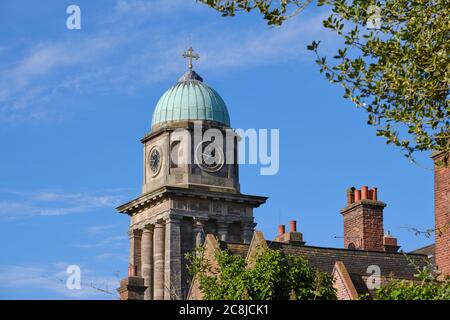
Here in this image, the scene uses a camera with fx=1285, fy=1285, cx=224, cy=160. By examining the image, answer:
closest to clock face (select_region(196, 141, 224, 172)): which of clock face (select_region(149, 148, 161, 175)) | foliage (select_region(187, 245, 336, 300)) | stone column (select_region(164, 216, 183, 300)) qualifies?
clock face (select_region(149, 148, 161, 175))

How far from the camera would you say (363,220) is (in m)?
48.0

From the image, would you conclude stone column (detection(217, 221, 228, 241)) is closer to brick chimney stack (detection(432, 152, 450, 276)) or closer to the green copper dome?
the green copper dome

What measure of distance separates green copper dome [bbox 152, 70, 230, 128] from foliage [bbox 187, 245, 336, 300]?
4449cm

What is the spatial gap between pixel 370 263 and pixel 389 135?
20.4m

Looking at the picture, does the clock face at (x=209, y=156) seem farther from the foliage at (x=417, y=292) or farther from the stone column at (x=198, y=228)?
the foliage at (x=417, y=292)

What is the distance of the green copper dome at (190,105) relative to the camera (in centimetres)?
7875

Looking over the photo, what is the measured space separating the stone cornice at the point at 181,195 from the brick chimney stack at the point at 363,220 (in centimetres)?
2721

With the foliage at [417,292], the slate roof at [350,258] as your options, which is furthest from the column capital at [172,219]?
the foliage at [417,292]

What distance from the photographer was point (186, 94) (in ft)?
261

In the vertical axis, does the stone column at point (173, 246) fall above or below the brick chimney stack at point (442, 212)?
above

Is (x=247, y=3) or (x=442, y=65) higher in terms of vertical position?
(x=247, y=3)
